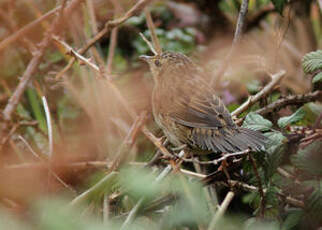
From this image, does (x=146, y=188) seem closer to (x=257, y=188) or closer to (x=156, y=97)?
(x=257, y=188)

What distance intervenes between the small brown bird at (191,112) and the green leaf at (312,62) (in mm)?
400

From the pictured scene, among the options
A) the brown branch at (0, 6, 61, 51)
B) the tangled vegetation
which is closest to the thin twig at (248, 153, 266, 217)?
the tangled vegetation

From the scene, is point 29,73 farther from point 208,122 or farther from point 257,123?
point 257,123

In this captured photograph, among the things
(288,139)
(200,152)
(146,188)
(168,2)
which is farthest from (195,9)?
(146,188)

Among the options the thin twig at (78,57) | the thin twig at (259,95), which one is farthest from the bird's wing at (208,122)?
the thin twig at (78,57)

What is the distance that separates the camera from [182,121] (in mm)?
3092

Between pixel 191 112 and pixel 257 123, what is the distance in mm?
611

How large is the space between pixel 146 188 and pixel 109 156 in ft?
7.79

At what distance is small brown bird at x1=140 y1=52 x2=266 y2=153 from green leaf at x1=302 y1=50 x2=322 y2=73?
1.31 ft

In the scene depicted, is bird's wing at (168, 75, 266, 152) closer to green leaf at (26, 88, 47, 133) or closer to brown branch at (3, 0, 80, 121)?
brown branch at (3, 0, 80, 121)

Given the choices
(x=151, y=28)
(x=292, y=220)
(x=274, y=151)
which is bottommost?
(x=292, y=220)

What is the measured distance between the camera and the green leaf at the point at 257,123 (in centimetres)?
253

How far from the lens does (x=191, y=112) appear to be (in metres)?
3.10

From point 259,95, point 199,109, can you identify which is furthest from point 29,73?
point 259,95
